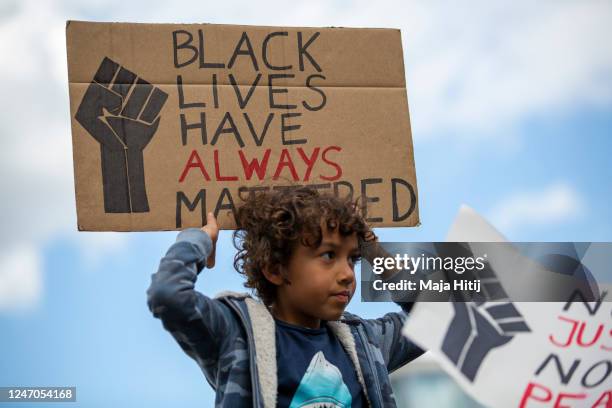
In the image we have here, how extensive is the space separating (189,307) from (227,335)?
0.14 m

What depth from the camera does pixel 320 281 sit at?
72.2 inches

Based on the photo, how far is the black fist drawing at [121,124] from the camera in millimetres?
2107

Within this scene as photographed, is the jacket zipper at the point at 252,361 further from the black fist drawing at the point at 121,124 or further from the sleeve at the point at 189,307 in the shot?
the black fist drawing at the point at 121,124

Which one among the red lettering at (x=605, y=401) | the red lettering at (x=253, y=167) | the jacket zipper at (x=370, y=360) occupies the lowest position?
the red lettering at (x=605, y=401)

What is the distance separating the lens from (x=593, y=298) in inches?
74.5

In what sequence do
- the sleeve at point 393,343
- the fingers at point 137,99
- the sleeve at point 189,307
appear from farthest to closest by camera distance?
the fingers at point 137,99 → the sleeve at point 393,343 → the sleeve at point 189,307

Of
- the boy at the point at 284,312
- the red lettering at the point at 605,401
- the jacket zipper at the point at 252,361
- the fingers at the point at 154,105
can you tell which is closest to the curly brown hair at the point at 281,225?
the boy at the point at 284,312

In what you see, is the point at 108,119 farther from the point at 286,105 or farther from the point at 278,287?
the point at 278,287

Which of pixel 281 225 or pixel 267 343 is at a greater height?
pixel 281 225

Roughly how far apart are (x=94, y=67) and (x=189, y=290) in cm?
78

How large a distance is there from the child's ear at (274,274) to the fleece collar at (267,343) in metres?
0.06

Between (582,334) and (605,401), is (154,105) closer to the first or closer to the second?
Answer: (582,334)

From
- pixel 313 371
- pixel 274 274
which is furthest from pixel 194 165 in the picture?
pixel 313 371

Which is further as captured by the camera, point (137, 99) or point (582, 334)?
point (137, 99)
